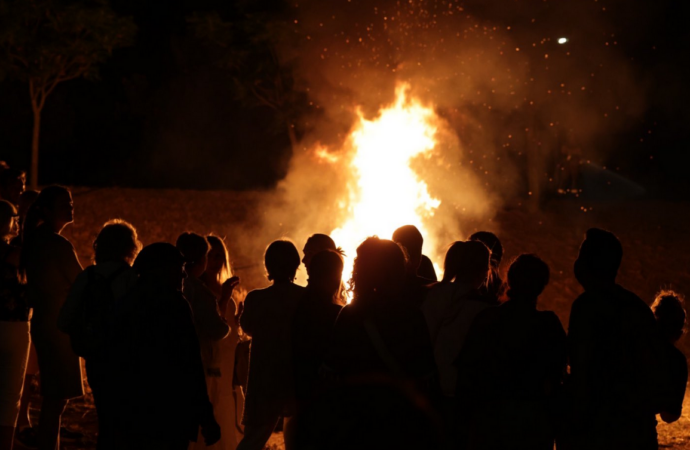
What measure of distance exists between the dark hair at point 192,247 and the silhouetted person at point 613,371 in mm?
2726

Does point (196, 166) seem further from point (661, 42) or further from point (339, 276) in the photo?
point (339, 276)

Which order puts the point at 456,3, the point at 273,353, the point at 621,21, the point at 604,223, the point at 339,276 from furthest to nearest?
the point at 604,223 < the point at 621,21 < the point at 456,3 < the point at 273,353 < the point at 339,276

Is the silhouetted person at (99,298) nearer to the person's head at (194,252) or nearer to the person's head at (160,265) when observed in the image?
the person's head at (160,265)

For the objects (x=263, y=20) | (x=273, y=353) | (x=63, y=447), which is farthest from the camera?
(x=263, y=20)

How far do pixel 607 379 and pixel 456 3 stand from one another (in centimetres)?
1339

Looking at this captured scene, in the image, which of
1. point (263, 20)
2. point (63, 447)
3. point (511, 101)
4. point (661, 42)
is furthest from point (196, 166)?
point (63, 447)

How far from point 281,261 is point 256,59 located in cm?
1976

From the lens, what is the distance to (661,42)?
1884cm

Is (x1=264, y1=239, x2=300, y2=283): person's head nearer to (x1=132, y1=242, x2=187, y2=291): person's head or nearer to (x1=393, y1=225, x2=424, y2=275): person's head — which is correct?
(x1=393, y1=225, x2=424, y2=275): person's head

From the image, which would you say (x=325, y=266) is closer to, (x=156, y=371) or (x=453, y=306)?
(x=453, y=306)

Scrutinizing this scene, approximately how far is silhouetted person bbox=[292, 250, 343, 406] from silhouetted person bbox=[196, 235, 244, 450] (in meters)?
1.30

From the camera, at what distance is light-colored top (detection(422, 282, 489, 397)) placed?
4.89 m

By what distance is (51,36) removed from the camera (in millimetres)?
21125

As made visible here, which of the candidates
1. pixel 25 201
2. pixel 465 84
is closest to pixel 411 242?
pixel 25 201
